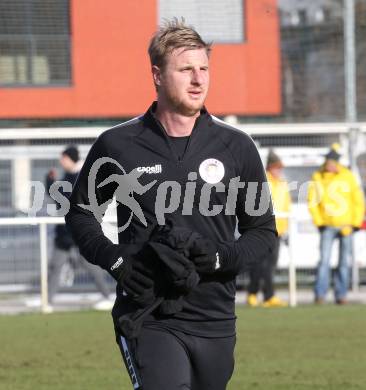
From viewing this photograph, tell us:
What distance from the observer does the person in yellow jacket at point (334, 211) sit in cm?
1530

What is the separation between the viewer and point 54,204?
1562 cm

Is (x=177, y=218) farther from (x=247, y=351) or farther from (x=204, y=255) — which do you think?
(x=247, y=351)

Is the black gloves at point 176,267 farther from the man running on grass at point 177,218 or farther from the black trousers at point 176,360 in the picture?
the black trousers at point 176,360

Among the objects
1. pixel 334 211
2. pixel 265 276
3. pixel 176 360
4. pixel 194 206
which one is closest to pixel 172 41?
pixel 194 206

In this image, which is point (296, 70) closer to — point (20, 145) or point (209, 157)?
point (20, 145)

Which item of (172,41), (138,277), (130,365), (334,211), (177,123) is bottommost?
(334,211)

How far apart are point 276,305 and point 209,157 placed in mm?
10634

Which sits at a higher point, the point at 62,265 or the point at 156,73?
the point at 156,73

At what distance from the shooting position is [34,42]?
26562 millimetres

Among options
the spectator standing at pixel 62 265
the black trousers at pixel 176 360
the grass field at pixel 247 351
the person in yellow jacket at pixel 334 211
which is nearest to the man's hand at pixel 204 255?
the black trousers at pixel 176 360

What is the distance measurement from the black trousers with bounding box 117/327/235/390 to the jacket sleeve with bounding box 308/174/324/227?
10.4 meters

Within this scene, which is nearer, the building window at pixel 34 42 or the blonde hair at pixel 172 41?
the blonde hair at pixel 172 41

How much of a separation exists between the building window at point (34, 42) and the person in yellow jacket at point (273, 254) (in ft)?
36.9

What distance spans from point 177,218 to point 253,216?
406mm
